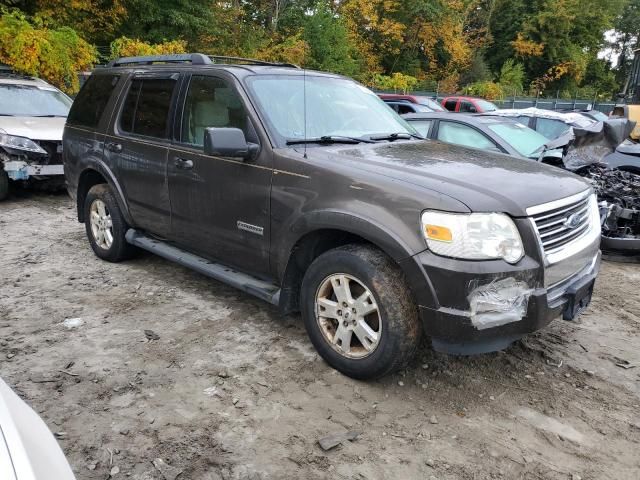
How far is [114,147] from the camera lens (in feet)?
16.1

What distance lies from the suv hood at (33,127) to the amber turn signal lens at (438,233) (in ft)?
22.3

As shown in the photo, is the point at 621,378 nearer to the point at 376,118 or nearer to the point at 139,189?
the point at 376,118

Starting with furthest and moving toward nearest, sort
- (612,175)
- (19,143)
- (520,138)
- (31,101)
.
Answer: (31,101), (19,143), (520,138), (612,175)

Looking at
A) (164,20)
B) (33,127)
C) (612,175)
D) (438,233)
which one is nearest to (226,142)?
(438,233)

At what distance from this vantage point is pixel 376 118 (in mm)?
4332

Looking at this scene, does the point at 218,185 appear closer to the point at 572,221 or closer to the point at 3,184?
the point at 572,221

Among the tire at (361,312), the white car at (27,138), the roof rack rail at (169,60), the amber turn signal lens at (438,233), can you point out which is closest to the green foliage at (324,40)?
the white car at (27,138)

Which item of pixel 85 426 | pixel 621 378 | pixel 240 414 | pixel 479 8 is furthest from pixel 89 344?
pixel 479 8

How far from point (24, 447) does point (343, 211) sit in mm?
2066

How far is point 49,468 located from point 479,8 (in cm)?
4569

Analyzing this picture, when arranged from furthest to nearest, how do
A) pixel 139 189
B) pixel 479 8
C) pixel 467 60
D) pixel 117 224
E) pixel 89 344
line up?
pixel 479 8
pixel 467 60
pixel 117 224
pixel 139 189
pixel 89 344

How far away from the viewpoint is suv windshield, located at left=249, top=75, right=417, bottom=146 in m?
3.75

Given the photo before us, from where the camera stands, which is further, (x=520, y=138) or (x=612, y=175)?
(x=520, y=138)

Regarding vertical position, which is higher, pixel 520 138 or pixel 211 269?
pixel 520 138
